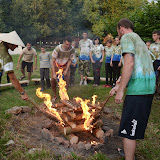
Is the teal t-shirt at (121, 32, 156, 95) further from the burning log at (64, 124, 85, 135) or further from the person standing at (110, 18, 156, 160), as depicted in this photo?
the burning log at (64, 124, 85, 135)

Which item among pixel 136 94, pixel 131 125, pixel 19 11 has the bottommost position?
pixel 131 125

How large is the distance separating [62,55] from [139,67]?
12.6 ft

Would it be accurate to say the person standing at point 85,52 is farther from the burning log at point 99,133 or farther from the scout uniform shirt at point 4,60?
the scout uniform shirt at point 4,60

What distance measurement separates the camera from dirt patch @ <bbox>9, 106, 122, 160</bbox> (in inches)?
135

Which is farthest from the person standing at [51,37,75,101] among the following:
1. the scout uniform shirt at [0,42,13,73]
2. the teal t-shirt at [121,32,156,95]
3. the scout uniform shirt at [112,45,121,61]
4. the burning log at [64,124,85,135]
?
the teal t-shirt at [121,32,156,95]

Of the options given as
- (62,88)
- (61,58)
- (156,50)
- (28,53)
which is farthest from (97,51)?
(62,88)

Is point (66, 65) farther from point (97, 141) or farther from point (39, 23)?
point (39, 23)

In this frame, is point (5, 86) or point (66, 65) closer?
point (66, 65)

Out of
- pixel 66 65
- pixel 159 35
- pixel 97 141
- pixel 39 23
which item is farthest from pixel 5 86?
pixel 39 23

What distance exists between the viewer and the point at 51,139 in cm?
375

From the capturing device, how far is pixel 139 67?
8.41ft

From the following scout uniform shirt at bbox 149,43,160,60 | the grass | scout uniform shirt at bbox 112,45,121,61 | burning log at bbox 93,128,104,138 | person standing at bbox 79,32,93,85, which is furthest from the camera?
person standing at bbox 79,32,93,85

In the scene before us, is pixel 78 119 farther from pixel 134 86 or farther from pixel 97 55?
pixel 97 55

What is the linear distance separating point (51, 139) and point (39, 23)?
29.7 metres
